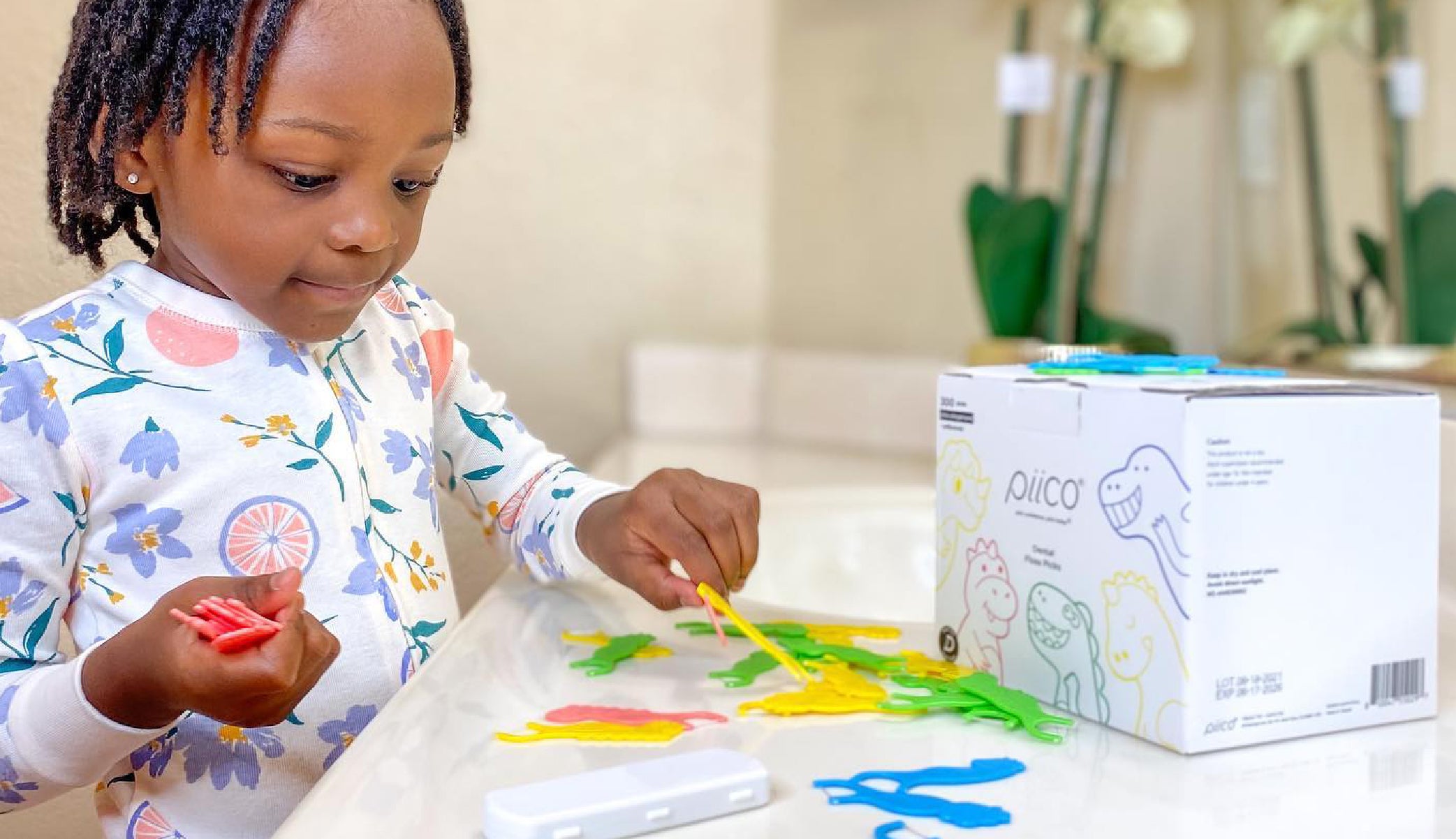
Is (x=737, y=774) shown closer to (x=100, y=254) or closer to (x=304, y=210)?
(x=304, y=210)

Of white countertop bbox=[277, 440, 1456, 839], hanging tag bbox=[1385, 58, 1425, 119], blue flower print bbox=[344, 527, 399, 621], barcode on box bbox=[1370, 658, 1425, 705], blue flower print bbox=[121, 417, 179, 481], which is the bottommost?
white countertop bbox=[277, 440, 1456, 839]

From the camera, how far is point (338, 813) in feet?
1.38

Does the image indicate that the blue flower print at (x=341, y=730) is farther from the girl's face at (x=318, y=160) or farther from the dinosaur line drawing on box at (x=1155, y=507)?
the dinosaur line drawing on box at (x=1155, y=507)

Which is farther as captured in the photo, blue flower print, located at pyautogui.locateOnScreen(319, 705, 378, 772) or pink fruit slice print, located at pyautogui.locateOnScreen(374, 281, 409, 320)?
pink fruit slice print, located at pyautogui.locateOnScreen(374, 281, 409, 320)

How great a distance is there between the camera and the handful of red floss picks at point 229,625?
48cm

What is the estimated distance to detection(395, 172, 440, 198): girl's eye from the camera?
24.5 inches

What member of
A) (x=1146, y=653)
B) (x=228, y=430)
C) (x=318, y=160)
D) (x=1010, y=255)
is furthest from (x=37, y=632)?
(x=1010, y=255)

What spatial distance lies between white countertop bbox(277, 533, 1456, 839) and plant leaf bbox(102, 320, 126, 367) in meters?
0.20

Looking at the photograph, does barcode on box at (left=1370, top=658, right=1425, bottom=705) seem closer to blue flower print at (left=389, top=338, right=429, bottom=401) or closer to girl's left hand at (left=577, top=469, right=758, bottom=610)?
girl's left hand at (left=577, top=469, right=758, bottom=610)

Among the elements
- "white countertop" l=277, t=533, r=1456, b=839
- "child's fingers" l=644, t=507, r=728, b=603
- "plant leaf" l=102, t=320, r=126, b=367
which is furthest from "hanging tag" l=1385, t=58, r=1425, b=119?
"plant leaf" l=102, t=320, r=126, b=367

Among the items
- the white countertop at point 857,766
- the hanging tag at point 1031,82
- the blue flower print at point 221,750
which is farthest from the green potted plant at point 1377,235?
the blue flower print at point 221,750

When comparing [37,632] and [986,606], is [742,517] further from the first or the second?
[37,632]

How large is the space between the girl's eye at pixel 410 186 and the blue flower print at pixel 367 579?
6.4 inches

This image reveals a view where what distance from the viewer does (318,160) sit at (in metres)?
0.58
